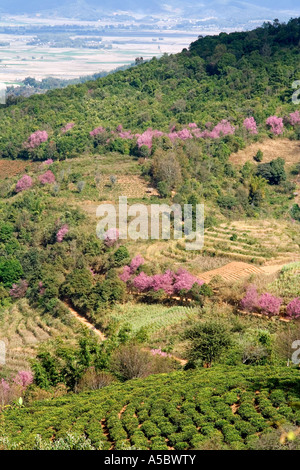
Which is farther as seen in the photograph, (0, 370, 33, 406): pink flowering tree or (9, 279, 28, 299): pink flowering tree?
(9, 279, 28, 299): pink flowering tree

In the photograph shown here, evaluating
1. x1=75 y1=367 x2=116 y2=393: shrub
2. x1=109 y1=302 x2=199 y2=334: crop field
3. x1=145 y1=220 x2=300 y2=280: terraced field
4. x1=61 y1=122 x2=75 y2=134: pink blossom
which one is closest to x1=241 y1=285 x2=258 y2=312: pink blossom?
x1=109 y1=302 x2=199 y2=334: crop field

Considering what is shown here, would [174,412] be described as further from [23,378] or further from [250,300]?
[250,300]

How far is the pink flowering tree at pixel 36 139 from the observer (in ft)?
174

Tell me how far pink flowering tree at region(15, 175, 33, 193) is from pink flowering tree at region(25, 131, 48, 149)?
8.66 metres

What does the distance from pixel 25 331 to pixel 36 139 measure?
Result: 87.1 feet

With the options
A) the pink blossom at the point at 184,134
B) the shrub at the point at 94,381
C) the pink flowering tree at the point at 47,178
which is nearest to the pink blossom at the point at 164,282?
the shrub at the point at 94,381

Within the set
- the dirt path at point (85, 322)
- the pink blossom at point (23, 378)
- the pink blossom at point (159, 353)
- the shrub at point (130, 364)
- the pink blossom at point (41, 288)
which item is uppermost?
the shrub at point (130, 364)

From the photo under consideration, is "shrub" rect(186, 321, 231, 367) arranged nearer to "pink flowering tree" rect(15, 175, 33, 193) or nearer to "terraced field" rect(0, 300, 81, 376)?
"terraced field" rect(0, 300, 81, 376)

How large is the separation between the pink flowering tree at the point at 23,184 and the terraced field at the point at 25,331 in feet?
44.0

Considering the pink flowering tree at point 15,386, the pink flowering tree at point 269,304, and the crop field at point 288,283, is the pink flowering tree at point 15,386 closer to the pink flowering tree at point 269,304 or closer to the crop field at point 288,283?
the pink flowering tree at point 269,304

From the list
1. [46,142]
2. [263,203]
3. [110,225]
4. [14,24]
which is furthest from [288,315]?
[14,24]

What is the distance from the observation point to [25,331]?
3028 cm

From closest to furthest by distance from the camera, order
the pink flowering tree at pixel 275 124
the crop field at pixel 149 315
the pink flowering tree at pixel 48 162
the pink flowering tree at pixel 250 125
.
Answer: the crop field at pixel 149 315
the pink flowering tree at pixel 48 162
the pink flowering tree at pixel 250 125
the pink flowering tree at pixel 275 124

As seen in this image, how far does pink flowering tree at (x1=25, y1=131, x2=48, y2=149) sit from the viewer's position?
5294 centimetres
